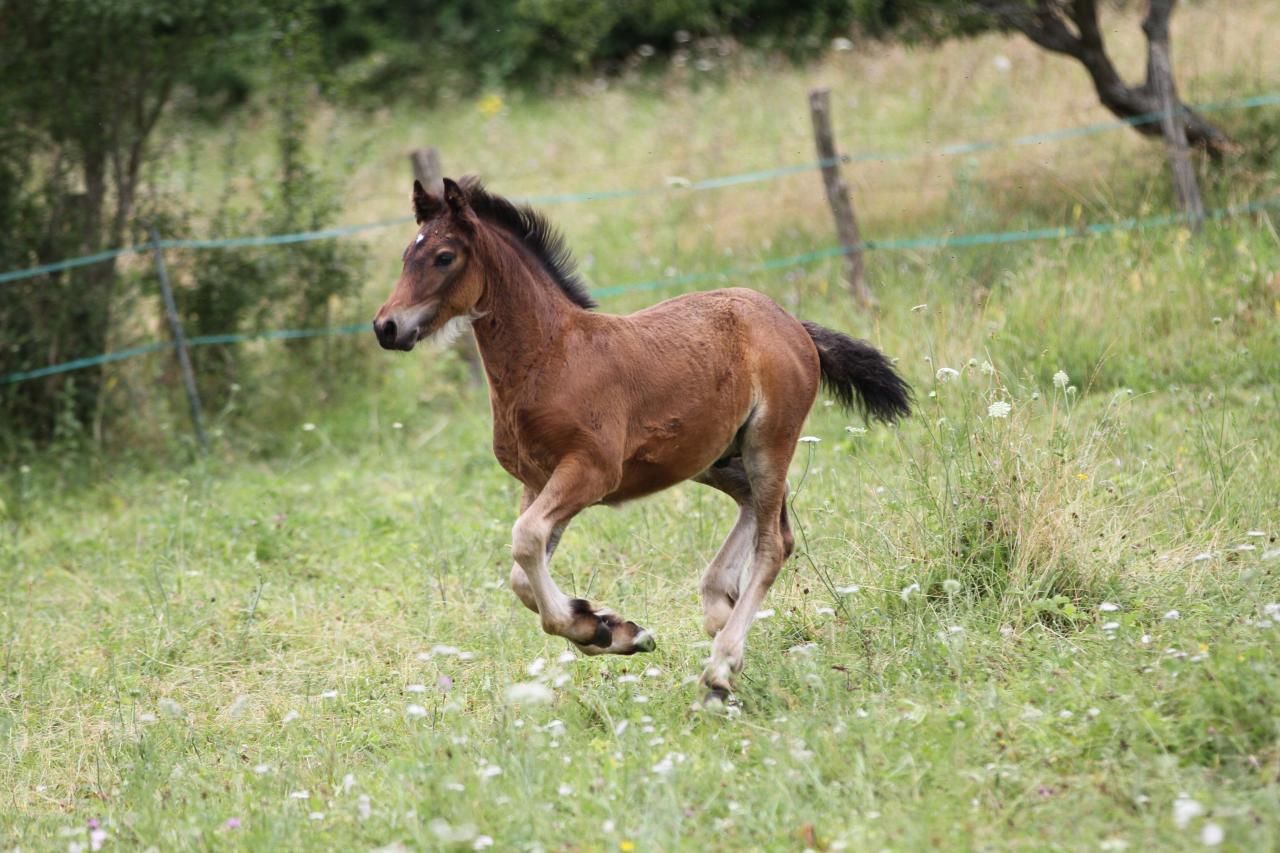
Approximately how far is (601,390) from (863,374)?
1.36 m

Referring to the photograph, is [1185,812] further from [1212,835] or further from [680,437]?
[680,437]

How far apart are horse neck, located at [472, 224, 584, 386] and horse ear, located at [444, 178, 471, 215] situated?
15 centimetres

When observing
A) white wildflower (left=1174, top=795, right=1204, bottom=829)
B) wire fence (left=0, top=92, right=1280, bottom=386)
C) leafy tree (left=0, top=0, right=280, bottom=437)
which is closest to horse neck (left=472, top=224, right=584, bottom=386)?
white wildflower (left=1174, top=795, right=1204, bottom=829)

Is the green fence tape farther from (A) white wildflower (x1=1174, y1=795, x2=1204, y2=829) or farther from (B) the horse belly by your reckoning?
(A) white wildflower (x1=1174, y1=795, x2=1204, y2=829)

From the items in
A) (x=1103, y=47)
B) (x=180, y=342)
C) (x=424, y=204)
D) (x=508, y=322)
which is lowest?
(x=180, y=342)

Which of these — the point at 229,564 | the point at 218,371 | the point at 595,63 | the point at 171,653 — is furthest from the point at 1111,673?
the point at 595,63

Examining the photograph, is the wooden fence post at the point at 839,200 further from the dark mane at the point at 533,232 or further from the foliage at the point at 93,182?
the dark mane at the point at 533,232

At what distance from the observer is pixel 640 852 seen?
360cm

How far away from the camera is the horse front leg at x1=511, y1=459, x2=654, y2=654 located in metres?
4.60

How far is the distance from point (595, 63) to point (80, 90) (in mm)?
13247

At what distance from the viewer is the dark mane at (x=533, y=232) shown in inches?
196

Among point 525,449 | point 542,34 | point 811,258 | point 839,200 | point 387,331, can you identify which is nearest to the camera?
point 387,331

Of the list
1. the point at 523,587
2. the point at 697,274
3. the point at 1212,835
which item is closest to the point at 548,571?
the point at 523,587

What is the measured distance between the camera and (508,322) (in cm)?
484
